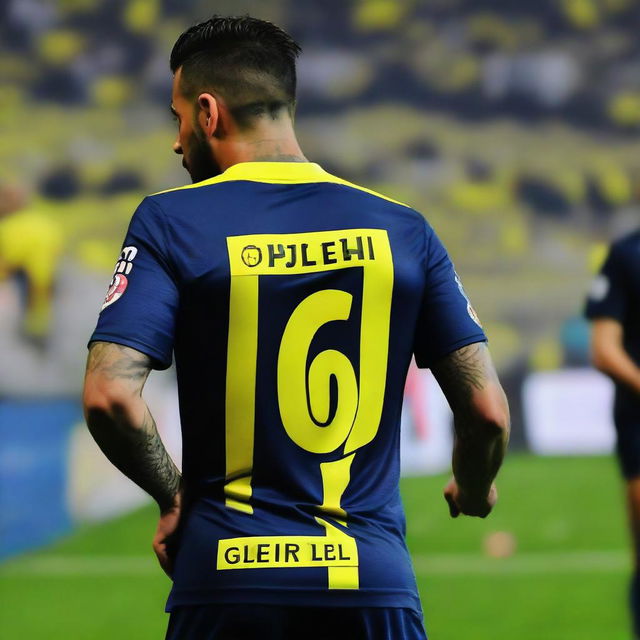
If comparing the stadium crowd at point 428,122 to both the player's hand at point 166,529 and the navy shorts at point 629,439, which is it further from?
the player's hand at point 166,529

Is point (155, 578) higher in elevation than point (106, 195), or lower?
lower

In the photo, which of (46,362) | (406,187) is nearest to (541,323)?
(406,187)

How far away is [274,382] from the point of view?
1.80 m

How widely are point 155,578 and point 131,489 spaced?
2079 millimetres

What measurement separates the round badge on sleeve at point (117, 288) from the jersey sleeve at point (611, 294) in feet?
9.29

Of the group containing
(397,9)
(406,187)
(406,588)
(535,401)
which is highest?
(397,9)

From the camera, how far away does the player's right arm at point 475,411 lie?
1.88 meters

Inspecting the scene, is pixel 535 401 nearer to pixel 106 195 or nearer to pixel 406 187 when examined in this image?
pixel 406 187

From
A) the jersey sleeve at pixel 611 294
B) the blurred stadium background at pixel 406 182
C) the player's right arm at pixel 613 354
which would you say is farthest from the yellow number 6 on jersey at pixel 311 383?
the blurred stadium background at pixel 406 182

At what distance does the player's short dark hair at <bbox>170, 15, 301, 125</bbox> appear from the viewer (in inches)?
77.0

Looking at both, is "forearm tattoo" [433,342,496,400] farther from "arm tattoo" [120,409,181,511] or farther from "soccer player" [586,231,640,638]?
"soccer player" [586,231,640,638]

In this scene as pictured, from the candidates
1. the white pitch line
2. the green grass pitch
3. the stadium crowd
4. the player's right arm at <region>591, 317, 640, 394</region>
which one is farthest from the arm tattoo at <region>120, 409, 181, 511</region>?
the stadium crowd

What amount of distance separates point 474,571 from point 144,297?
19.7ft

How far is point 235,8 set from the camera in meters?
11.9
